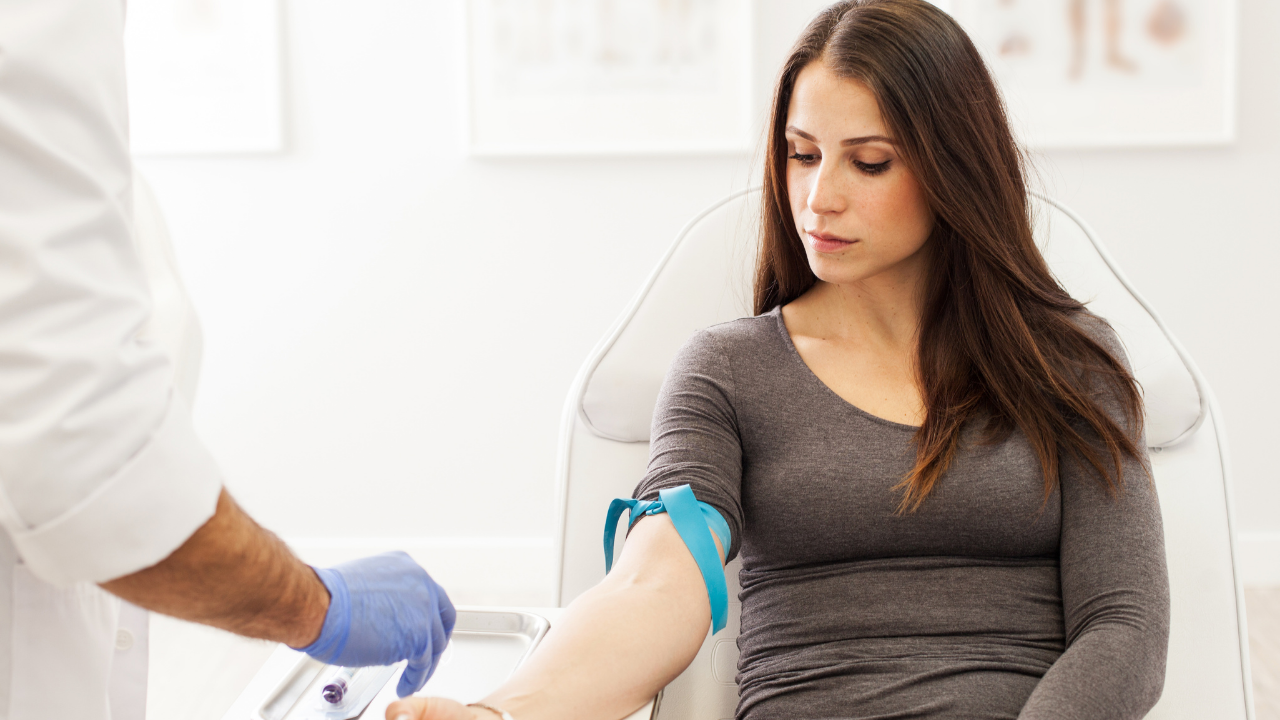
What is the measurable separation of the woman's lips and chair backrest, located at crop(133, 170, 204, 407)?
0.69 m

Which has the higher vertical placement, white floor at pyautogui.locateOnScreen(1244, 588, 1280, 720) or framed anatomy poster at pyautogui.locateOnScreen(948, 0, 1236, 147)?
framed anatomy poster at pyautogui.locateOnScreen(948, 0, 1236, 147)

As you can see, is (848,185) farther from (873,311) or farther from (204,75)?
(204,75)

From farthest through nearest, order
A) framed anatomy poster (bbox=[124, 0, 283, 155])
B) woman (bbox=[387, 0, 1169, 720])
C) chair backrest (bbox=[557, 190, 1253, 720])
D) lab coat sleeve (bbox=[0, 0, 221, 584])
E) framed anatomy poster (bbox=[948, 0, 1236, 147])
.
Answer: framed anatomy poster (bbox=[124, 0, 283, 155]) < framed anatomy poster (bbox=[948, 0, 1236, 147]) < chair backrest (bbox=[557, 190, 1253, 720]) < woman (bbox=[387, 0, 1169, 720]) < lab coat sleeve (bbox=[0, 0, 221, 584])

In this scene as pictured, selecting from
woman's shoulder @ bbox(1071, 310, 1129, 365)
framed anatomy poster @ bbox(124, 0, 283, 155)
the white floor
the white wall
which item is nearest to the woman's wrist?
woman's shoulder @ bbox(1071, 310, 1129, 365)

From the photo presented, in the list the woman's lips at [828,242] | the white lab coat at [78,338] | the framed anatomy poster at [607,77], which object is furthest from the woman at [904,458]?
the framed anatomy poster at [607,77]

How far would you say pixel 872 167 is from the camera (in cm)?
108

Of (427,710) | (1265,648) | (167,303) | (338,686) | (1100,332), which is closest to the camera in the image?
(427,710)

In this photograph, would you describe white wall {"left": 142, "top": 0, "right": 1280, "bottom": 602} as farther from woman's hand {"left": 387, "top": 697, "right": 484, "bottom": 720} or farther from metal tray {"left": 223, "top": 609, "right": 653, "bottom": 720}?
woman's hand {"left": 387, "top": 697, "right": 484, "bottom": 720}

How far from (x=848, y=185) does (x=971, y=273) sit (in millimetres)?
189

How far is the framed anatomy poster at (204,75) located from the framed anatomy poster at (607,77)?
20.2 inches

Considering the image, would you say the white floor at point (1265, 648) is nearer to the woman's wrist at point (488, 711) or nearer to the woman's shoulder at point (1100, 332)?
the woman's shoulder at point (1100, 332)

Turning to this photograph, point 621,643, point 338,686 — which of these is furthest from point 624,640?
point 338,686

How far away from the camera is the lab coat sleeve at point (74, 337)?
53cm

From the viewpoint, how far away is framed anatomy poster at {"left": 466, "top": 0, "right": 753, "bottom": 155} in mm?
2295
